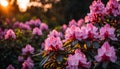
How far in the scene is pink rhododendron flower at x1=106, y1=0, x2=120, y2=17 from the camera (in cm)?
542

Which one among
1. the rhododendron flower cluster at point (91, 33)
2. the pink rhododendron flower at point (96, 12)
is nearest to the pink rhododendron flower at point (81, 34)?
the rhododendron flower cluster at point (91, 33)

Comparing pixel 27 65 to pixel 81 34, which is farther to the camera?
pixel 27 65

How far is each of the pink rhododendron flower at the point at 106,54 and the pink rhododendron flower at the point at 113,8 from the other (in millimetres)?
1052

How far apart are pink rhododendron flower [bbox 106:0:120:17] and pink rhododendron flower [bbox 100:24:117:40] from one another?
71cm

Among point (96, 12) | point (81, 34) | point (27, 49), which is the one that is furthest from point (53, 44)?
point (27, 49)

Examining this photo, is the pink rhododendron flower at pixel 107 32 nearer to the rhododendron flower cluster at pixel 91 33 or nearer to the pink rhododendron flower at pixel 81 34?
the rhododendron flower cluster at pixel 91 33

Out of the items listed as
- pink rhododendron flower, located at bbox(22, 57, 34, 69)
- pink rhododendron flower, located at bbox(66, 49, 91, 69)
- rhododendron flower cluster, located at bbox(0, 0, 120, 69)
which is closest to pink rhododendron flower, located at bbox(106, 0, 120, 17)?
rhododendron flower cluster, located at bbox(0, 0, 120, 69)

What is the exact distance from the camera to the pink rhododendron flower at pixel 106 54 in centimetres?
446

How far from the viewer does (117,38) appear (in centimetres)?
506

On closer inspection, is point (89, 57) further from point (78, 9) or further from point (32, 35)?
point (78, 9)

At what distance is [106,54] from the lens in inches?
175

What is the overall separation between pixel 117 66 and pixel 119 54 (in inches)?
15.7

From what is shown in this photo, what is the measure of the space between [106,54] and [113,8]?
1.19 m

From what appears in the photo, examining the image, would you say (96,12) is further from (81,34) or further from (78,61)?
(78,61)
